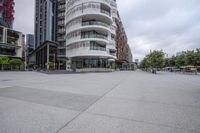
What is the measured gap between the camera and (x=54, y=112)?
12.9 ft

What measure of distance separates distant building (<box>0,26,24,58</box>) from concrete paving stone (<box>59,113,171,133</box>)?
5011cm

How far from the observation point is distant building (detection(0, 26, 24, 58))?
4194 cm

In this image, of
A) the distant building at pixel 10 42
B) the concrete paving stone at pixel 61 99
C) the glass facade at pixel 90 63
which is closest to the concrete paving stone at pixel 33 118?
the concrete paving stone at pixel 61 99

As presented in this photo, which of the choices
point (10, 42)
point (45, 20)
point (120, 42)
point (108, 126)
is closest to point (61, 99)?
point (108, 126)

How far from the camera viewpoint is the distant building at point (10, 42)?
41944 mm

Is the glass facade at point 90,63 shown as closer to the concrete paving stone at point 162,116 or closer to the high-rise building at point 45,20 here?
the concrete paving stone at point 162,116

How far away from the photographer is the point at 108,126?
3051mm

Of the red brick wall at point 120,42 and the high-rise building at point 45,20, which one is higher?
the high-rise building at point 45,20

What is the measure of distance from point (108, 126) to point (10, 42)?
53.5 metres

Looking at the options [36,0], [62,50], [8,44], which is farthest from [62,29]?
[36,0]

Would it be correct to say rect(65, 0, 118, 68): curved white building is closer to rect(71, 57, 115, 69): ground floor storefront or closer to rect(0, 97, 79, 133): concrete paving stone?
rect(71, 57, 115, 69): ground floor storefront

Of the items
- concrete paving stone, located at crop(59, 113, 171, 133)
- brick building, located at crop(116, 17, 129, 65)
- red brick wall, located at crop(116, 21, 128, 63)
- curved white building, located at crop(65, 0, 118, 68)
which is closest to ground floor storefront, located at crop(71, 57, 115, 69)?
curved white building, located at crop(65, 0, 118, 68)

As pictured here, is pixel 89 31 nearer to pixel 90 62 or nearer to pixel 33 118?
pixel 90 62

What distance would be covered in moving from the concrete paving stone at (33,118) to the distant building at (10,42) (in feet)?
158
